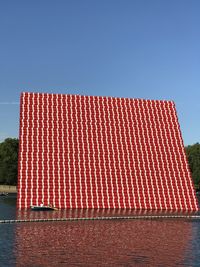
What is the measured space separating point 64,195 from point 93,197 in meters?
2.79

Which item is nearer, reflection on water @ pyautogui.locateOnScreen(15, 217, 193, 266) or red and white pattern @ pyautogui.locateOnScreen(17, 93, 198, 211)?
reflection on water @ pyautogui.locateOnScreen(15, 217, 193, 266)

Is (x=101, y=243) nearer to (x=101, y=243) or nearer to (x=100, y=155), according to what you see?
(x=101, y=243)

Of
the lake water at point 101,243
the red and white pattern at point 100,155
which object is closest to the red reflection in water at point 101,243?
the lake water at point 101,243

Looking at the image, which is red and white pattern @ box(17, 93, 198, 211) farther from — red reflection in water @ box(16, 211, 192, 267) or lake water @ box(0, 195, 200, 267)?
red reflection in water @ box(16, 211, 192, 267)

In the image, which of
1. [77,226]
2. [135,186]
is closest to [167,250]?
[77,226]

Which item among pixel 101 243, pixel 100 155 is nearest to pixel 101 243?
pixel 101 243

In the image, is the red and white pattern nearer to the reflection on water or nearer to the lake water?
the lake water

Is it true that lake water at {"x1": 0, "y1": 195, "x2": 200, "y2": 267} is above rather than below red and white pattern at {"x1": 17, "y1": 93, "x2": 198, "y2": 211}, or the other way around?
below

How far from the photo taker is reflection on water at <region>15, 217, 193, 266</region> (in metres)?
20.7

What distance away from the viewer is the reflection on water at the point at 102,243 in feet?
67.9

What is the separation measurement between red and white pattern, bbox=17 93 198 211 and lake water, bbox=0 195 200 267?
30.8 feet

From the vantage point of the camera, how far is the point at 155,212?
42.8 m

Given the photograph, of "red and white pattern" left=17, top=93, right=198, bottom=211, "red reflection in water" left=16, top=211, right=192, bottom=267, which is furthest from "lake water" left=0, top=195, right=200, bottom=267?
"red and white pattern" left=17, top=93, right=198, bottom=211

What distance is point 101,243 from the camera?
2511 centimetres
